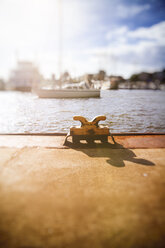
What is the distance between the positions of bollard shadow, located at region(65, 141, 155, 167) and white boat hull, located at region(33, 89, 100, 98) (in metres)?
19.5

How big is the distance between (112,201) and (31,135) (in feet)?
14.0

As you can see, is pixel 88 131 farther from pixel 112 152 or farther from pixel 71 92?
pixel 71 92

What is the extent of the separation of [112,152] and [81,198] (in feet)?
7.03

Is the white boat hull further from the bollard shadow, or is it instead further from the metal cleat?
the bollard shadow

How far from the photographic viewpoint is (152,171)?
3.28 metres

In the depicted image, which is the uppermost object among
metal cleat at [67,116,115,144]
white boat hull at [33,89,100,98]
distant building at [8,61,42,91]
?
distant building at [8,61,42,91]

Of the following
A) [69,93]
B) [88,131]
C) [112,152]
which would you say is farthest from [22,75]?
[112,152]

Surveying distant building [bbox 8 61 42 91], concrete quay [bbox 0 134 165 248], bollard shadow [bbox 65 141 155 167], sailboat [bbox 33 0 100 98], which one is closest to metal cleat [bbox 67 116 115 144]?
bollard shadow [bbox 65 141 155 167]

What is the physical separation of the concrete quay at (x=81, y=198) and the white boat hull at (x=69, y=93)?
2062cm

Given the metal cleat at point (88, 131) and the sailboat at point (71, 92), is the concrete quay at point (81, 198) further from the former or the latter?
the sailboat at point (71, 92)

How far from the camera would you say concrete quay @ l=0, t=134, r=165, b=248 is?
182 cm

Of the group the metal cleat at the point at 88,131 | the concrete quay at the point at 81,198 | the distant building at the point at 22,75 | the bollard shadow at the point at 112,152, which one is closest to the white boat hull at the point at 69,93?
the metal cleat at the point at 88,131

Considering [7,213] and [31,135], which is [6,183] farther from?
[31,135]

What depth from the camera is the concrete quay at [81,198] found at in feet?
5.97
